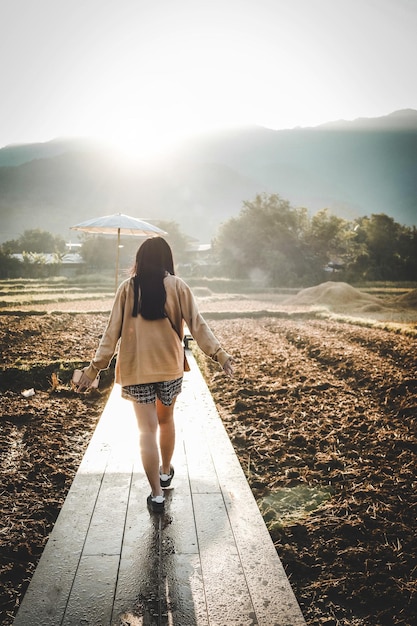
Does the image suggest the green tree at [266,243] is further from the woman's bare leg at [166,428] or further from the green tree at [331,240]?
the woman's bare leg at [166,428]

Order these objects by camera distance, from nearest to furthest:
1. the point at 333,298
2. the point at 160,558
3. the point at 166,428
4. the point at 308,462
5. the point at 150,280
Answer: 1. the point at 160,558
2. the point at 150,280
3. the point at 166,428
4. the point at 308,462
5. the point at 333,298

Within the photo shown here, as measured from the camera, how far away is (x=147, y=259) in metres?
2.46

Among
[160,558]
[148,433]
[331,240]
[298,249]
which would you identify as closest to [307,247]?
[298,249]

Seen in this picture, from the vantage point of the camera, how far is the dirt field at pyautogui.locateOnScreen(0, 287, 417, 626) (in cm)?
221

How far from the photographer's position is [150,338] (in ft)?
8.07

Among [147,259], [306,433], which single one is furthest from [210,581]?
[306,433]

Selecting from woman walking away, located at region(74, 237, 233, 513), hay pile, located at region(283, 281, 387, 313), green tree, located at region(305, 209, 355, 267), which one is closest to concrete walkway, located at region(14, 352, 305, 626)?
woman walking away, located at region(74, 237, 233, 513)

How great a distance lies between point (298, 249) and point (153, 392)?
137ft

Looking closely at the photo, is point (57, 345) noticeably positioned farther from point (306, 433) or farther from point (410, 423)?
point (410, 423)

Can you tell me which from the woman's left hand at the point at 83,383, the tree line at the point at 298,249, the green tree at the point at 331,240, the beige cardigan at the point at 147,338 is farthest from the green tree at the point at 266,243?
the woman's left hand at the point at 83,383

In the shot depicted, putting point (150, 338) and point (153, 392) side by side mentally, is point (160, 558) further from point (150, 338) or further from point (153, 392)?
point (150, 338)

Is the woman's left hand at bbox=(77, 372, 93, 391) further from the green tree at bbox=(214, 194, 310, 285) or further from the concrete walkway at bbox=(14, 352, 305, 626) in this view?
the green tree at bbox=(214, 194, 310, 285)

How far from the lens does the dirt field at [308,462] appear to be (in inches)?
87.0

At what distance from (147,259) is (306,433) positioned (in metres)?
3.03
